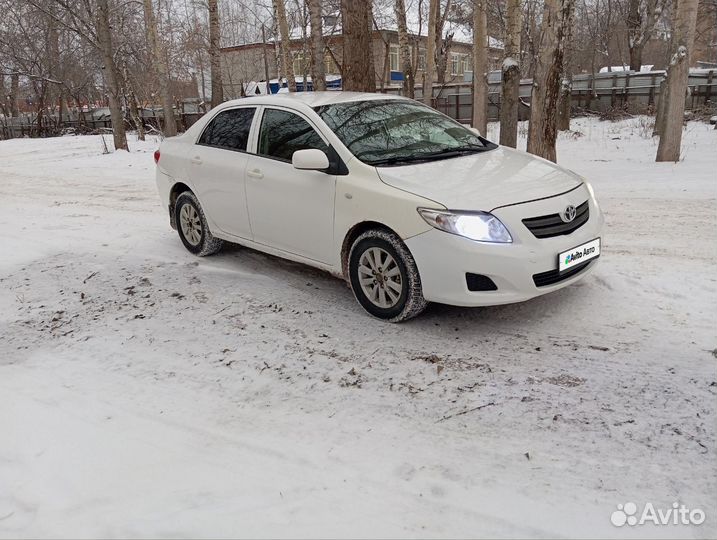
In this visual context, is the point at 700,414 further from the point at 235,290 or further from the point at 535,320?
the point at 235,290

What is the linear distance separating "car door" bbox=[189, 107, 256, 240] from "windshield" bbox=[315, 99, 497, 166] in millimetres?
962

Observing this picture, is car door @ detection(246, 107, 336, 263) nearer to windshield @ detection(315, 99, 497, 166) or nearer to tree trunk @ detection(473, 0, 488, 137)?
windshield @ detection(315, 99, 497, 166)

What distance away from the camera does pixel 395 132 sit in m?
4.75

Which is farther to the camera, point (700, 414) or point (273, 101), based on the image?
point (273, 101)

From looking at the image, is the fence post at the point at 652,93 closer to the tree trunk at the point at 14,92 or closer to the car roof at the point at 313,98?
the car roof at the point at 313,98

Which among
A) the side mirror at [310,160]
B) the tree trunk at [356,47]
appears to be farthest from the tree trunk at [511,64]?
the side mirror at [310,160]

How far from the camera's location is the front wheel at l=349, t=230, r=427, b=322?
13.1 ft

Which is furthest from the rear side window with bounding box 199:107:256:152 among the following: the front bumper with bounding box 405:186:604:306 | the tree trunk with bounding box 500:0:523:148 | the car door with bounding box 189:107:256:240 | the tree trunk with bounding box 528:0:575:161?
the tree trunk with bounding box 500:0:523:148

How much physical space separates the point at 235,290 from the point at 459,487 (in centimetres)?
315

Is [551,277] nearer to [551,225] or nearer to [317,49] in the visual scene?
[551,225]

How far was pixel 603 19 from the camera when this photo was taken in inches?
1563

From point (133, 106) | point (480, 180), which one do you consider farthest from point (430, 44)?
point (480, 180)

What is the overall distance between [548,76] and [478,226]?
21.6 ft

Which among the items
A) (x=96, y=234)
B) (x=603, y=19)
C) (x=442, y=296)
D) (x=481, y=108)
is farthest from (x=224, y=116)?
(x=603, y=19)
